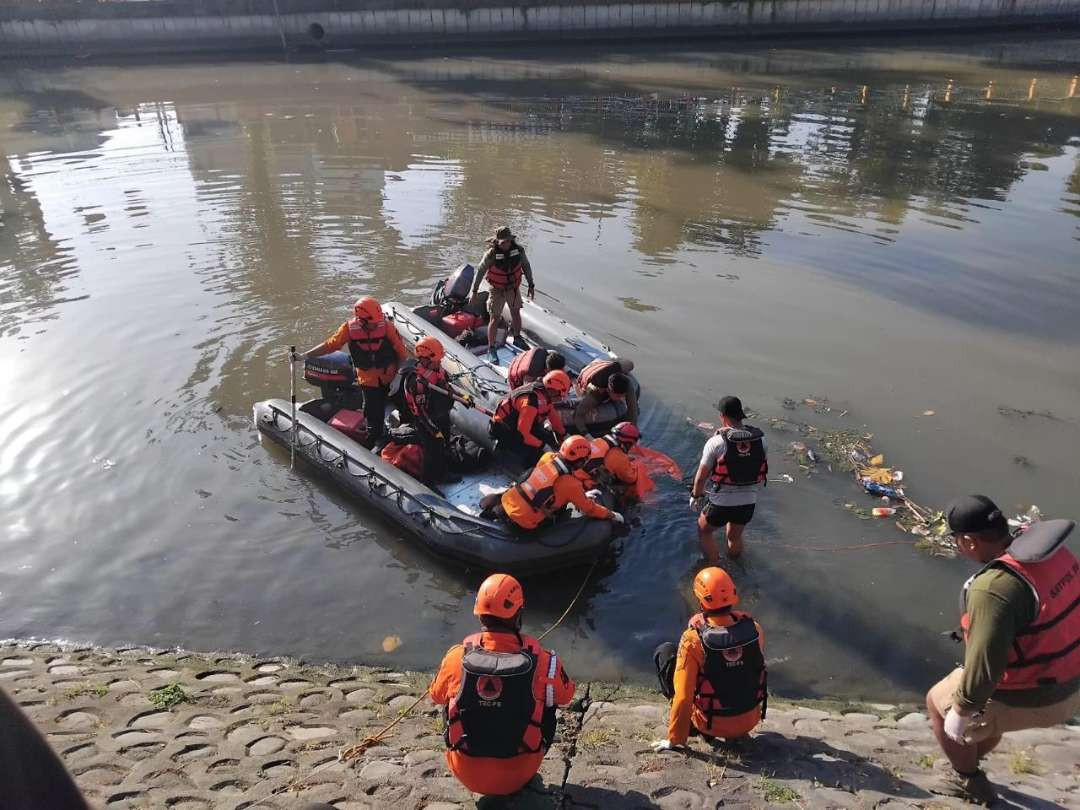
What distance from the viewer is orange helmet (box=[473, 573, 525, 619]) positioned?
11.5ft

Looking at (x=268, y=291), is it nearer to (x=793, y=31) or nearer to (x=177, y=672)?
(x=177, y=672)

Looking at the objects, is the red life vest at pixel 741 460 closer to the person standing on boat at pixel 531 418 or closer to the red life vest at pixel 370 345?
the person standing on boat at pixel 531 418

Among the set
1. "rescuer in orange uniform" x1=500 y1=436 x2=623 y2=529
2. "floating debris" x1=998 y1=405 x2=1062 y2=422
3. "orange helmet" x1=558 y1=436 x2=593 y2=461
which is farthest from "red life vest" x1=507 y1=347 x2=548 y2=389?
"floating debris" x1=998 y1=405 x2=1062 y2=422

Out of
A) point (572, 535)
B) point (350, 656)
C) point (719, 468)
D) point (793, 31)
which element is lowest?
point (350, 656)

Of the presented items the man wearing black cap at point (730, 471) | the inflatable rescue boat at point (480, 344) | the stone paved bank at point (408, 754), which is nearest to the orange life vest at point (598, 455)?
the man wearing black cap at point (730, 471)

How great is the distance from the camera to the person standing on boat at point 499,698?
3.40 meters

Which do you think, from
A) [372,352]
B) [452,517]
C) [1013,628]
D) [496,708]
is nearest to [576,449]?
[452,517]

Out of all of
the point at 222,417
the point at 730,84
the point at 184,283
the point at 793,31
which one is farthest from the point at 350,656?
the point at 793,31

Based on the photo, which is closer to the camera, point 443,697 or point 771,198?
point 443,697

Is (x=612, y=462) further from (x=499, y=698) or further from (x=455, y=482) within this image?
(x=499, y=698)

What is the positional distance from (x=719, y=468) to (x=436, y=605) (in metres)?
2.50

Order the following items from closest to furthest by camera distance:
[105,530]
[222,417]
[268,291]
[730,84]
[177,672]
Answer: [177,672] < [105,530] < [222,417] < [268,291] < [730,84]

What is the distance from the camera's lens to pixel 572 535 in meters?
6.12

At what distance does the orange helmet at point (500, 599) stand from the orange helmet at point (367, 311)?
422 centimetres
